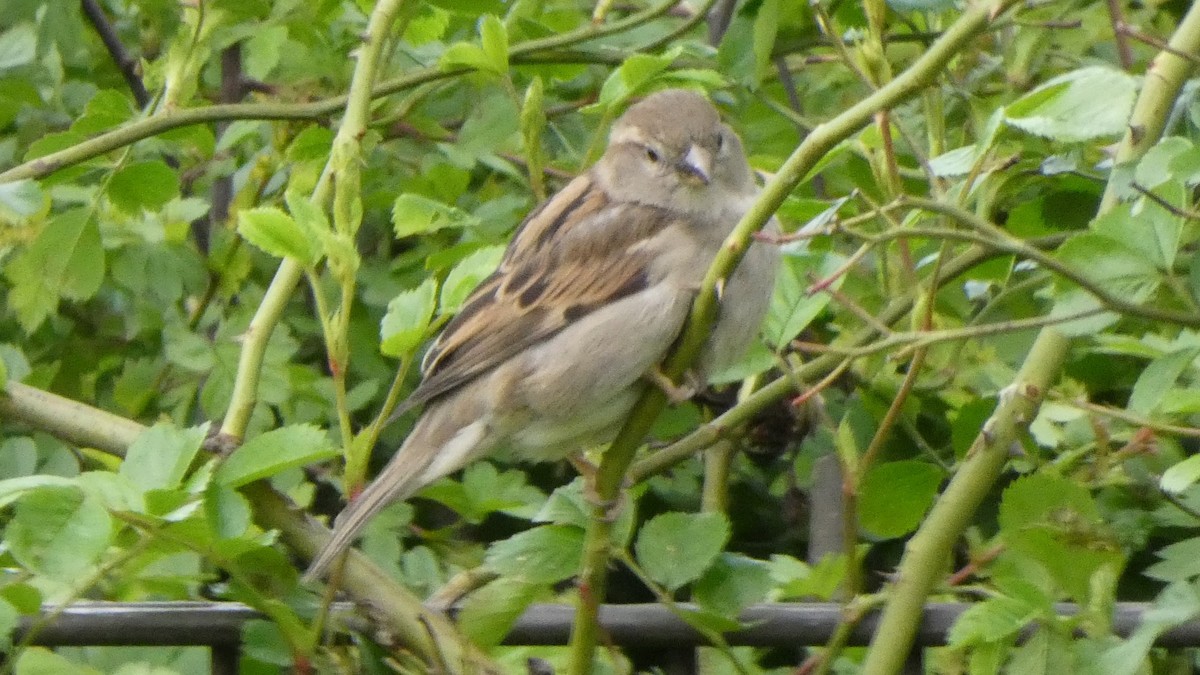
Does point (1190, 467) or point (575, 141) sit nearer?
point (1190, 467)

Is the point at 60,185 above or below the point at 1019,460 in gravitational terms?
above

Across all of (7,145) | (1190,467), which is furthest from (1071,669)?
(7,145)

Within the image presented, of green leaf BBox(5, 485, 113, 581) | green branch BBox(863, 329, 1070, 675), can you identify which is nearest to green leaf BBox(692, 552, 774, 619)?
green branch BBox(863, 329, 1070, 675)

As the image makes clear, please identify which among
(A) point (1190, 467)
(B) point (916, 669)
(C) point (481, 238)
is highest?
(C) point (481, 238)

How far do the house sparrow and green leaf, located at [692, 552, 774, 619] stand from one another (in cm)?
52

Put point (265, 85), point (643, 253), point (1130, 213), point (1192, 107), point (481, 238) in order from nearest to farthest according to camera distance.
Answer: point (1130, 213) → point (1192, 107) → point (481, 238) → point (643, 253) → point (265, 85)

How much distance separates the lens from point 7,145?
2584 mm

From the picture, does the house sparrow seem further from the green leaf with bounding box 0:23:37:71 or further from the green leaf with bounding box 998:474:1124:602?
the green leaf with bounding box 0:23:37:71

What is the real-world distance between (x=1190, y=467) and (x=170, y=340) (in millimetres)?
1395

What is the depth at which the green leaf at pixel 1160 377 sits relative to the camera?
1389 millimetres

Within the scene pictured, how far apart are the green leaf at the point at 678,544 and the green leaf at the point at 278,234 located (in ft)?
1.35

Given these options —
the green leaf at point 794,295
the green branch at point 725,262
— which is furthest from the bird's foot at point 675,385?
the green leaf at point 794,295

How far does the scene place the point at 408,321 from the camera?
59.1 inches

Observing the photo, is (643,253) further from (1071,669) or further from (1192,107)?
(1071,669)
